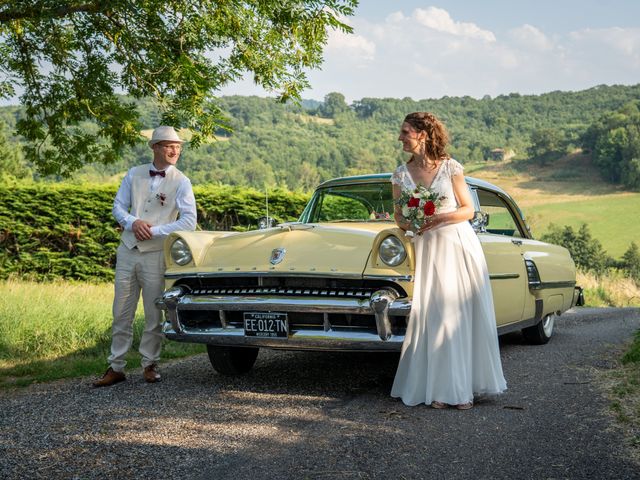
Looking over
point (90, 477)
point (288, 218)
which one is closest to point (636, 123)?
point (288, 218)

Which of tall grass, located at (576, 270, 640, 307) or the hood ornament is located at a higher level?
the hood ornament

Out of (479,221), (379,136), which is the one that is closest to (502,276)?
(479,221)

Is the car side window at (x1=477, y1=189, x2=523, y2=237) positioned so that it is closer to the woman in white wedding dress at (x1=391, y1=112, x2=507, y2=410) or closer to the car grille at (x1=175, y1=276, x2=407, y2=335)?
the woman in white wedding dress at (x1=391, y1=112, x2=507, y2=410)

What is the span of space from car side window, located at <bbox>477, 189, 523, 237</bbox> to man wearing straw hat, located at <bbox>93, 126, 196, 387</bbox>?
2866mm

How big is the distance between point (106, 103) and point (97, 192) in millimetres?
6264

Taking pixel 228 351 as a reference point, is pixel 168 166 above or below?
above

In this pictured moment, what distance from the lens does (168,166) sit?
19.7 ft

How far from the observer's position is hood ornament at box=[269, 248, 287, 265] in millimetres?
5211

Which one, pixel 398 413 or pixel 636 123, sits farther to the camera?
pixel 636 123

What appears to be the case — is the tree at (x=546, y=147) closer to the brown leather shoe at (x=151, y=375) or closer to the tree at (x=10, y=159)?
the tree at (x=10, y=159)

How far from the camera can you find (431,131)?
5129mm

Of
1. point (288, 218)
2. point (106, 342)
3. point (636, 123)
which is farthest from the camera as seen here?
point (636, 123)

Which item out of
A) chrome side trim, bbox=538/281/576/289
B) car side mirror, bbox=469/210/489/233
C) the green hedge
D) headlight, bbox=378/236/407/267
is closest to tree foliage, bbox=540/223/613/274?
the green hedge

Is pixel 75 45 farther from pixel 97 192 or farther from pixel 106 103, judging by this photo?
pixel 97 192
